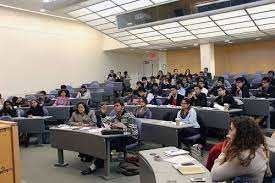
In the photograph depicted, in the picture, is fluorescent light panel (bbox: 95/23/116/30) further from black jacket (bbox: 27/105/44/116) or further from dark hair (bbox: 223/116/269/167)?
dark hair (bbox: 223/116/269/167)

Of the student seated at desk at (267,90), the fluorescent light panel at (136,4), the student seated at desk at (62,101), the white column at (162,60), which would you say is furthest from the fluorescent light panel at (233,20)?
the white column at (162,60)

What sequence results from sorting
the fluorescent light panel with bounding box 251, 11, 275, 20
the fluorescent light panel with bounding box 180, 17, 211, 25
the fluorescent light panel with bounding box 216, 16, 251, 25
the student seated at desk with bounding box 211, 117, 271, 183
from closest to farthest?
the student seated at desk with bounding box 211, 117, 271, 183, the fluorescent light panel with bounding box 251, 11, 275, 20, the fluorescent light panel with bounding box 216, 16, 251, 25, the fluorescent light panel with bounding box 180, 17, 211, 25

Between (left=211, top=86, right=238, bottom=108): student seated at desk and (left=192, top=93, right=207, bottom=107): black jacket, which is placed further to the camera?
(left=192, top=93, right=207, bottom=107): black jacket

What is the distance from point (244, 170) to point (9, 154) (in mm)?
2493

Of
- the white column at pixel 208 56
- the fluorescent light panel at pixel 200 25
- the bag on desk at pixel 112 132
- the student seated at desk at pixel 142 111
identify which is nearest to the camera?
the bag on desk at pixel 112 132

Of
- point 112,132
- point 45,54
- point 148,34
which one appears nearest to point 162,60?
point 148,34

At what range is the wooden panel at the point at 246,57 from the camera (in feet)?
61.1

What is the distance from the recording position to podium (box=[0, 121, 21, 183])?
3.60m

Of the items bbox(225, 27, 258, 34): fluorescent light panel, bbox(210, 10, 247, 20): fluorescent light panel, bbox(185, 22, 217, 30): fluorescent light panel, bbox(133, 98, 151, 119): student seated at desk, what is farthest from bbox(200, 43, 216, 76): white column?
bbox(133, 98, 151, 119): student seated at desk

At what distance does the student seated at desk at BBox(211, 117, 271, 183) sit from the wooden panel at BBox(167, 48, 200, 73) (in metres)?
18.4

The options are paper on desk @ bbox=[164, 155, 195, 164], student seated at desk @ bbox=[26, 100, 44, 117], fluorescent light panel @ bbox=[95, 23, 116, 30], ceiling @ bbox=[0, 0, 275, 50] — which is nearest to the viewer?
paper on desk @ bbox=[164, 155, 195, 164]

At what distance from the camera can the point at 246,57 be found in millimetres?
19531

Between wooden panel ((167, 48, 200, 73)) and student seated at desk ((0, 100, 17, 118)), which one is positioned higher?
wooden panel ((167, 48, 200, 73))

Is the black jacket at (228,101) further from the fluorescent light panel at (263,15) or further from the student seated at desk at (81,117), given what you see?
the fluorescent light panel at (263,15)
